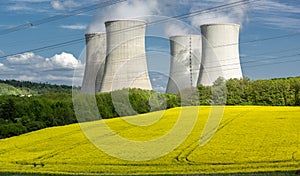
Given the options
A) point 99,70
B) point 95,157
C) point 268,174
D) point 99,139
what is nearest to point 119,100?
point 99,70

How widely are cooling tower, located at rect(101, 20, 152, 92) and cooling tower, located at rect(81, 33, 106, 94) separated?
1548mm

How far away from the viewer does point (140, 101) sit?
3725cm

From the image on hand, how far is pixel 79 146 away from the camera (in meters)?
21.3

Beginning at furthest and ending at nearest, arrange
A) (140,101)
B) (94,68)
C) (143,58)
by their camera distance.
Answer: (140,101) → (94,68) → (143,58)

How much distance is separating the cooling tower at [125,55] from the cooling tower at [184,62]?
299 cm

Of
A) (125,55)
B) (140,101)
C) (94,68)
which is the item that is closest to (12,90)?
(140,101)

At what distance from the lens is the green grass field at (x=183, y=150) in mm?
16250

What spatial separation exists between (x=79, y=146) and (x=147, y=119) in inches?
251

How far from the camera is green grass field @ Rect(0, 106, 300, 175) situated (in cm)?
1625

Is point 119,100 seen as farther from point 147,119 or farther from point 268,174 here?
point 268,174

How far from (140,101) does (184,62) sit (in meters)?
3.75

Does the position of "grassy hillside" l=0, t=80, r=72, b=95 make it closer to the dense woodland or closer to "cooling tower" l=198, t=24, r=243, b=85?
the dense woodland

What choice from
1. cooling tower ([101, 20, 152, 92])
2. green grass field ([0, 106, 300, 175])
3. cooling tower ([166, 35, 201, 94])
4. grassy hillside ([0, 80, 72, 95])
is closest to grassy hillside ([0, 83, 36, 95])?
grassy hillside ([0, 80, 72, 95])

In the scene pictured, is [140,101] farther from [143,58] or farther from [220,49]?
[220,49]
